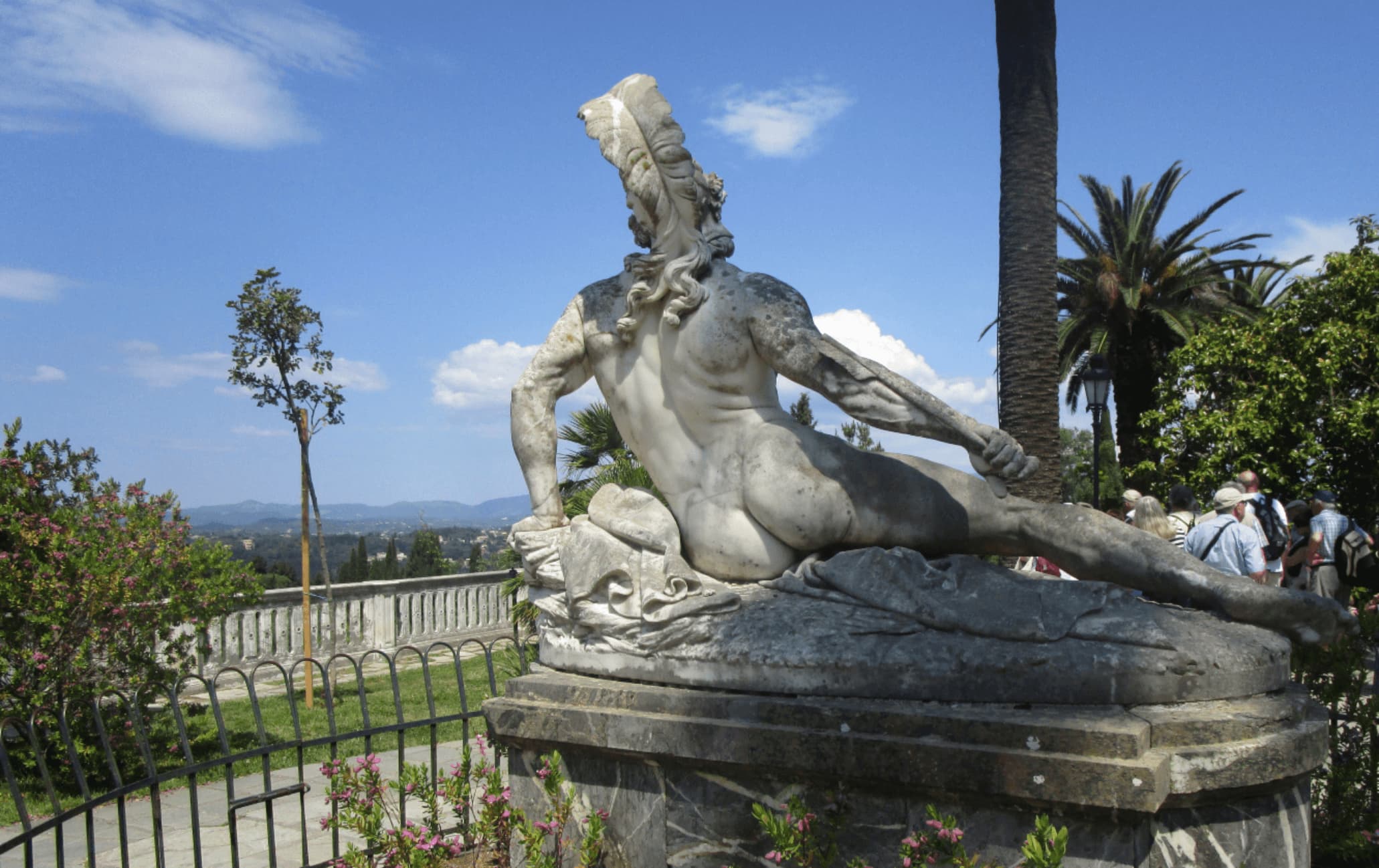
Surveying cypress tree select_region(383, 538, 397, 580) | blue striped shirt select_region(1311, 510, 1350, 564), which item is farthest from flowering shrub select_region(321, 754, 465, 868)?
cypress tree select_region(383, 538, 397, 580)

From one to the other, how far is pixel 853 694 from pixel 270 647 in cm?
989

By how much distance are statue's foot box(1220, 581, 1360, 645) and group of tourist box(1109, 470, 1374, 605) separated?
207cm

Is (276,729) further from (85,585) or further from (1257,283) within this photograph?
(1257,283)

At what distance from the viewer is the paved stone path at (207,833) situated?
17.0 feet

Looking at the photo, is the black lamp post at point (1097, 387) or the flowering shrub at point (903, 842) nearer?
the flowering shrub at point (903, 842)

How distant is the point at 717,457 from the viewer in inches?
142

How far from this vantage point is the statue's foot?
303 centimetres

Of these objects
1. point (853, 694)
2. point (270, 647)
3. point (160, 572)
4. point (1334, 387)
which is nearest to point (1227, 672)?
point (853, 694)

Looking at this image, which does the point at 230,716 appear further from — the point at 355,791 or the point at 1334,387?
the point at 1334,387

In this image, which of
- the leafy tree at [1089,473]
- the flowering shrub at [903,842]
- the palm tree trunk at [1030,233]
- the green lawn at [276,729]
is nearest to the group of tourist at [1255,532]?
the palm tree trunk at [1030,233]

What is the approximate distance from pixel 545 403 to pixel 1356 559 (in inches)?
288

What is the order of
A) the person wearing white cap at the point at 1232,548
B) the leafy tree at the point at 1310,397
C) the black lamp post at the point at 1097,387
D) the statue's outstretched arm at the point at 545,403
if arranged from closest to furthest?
the statue's outstretched arm at the point at 545,403, the person wearing white cap at the point at 1232,548, the black lamp post at the point at 1097,387, the leafy tree at the point at 1310,397

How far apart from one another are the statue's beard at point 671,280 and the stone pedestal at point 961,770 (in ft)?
4.12

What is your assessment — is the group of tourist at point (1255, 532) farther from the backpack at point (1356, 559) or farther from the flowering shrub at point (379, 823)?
the flowering shrub at point (379, 823)
